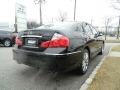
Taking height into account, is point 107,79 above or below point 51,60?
below

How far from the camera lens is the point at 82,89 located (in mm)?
4250

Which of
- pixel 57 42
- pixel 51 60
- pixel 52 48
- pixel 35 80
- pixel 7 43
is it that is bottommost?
pixel 35 80

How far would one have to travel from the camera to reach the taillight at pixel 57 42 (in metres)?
4.67

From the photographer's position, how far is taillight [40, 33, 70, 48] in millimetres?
4672

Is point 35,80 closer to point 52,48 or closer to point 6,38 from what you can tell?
point 52,48

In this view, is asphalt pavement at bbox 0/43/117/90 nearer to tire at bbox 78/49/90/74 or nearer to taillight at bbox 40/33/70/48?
tire at bbox 78/49/90/74

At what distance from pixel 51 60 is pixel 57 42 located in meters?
0.45

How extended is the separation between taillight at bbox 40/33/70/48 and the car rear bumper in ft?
0.73

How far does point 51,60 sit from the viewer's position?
4.54 m

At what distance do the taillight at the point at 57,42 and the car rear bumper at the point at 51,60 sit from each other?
223 millimetres

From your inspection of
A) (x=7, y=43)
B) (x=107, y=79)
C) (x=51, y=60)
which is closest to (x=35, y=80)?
(x=51, y=60)

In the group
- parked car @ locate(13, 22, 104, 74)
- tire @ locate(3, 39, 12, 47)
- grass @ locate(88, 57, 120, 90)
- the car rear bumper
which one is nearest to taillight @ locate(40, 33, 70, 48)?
parked car @ locate(13, 22, 104, 74)

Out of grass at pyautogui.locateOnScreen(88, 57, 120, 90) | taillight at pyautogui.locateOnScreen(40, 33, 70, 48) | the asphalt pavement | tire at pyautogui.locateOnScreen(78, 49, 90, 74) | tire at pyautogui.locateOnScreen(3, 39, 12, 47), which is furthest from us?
tire at pyautogui.locateOnScreen(3, 39, 12, 47)

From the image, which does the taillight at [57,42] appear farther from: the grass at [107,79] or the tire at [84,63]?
the grass at [107,79]
